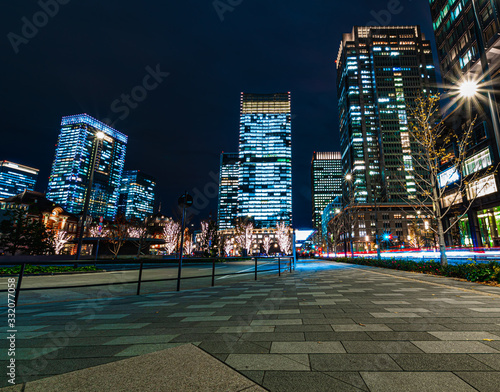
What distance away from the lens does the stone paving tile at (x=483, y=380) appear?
1943mm

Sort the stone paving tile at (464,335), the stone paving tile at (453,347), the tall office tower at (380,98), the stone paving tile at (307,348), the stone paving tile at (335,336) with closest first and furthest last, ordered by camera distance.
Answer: the stone paving tile at (453,347) < the stone paving tile at (307,348) < the stone paving tile at (464,335) < the stone paving tile at (335,336) < the tall office tower at (380,98)

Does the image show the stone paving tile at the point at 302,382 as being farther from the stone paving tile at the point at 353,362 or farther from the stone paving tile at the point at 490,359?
the stone paving tile at the point at 490,359

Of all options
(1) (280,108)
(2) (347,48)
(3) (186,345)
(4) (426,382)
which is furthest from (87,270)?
(1) (280,108)

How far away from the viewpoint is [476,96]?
123 feet

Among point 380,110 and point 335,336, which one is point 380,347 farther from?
point 380,110

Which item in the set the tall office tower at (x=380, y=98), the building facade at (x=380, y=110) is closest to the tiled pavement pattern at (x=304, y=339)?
the building facade at (x=380, y=110)

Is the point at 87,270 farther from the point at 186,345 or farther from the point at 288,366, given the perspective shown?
the point at 288,366

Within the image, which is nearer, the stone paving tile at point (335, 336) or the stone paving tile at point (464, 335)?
the stone paving tile at point (464, 335)

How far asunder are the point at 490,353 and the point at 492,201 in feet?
156

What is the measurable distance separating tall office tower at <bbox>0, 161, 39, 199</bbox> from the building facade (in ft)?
700

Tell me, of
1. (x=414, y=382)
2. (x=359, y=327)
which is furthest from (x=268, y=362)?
(x=359, y=327)

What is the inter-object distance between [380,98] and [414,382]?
151 metres

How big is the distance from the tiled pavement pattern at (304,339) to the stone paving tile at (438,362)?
0.01 meters

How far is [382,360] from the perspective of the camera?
2592mm
